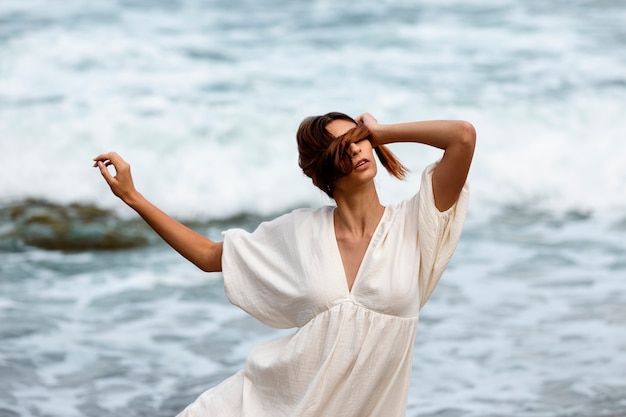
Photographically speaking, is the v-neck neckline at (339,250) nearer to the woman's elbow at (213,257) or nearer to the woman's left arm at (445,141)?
the woman's left arm at (445,141)

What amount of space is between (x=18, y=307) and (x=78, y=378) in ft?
4.59

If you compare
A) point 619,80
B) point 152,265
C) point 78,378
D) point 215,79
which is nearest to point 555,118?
point 619,80

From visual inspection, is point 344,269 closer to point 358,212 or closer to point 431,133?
point 358,212

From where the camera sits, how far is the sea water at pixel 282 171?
585 centimetres

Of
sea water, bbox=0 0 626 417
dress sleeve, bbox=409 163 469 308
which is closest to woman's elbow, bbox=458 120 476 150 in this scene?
dress sleeve, bbox=409 163 469 308

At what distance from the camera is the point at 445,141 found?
3.10 metres

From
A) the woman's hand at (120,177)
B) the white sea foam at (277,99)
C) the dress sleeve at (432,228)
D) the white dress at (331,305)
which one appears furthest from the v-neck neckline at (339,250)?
the white sea foam at (277,99)

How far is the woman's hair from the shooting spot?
3.07 m

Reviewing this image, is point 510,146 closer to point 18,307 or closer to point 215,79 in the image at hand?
point 215,79

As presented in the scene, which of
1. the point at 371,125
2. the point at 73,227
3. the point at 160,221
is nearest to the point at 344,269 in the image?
the point at 371,125

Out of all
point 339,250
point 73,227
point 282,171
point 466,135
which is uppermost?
→ point 282,171

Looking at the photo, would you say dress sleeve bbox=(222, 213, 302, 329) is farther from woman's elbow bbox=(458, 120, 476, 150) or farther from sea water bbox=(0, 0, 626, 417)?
sea water bbox=(0, 0, 626, 417)

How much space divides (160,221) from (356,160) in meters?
0.59

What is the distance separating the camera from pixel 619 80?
497 inches
